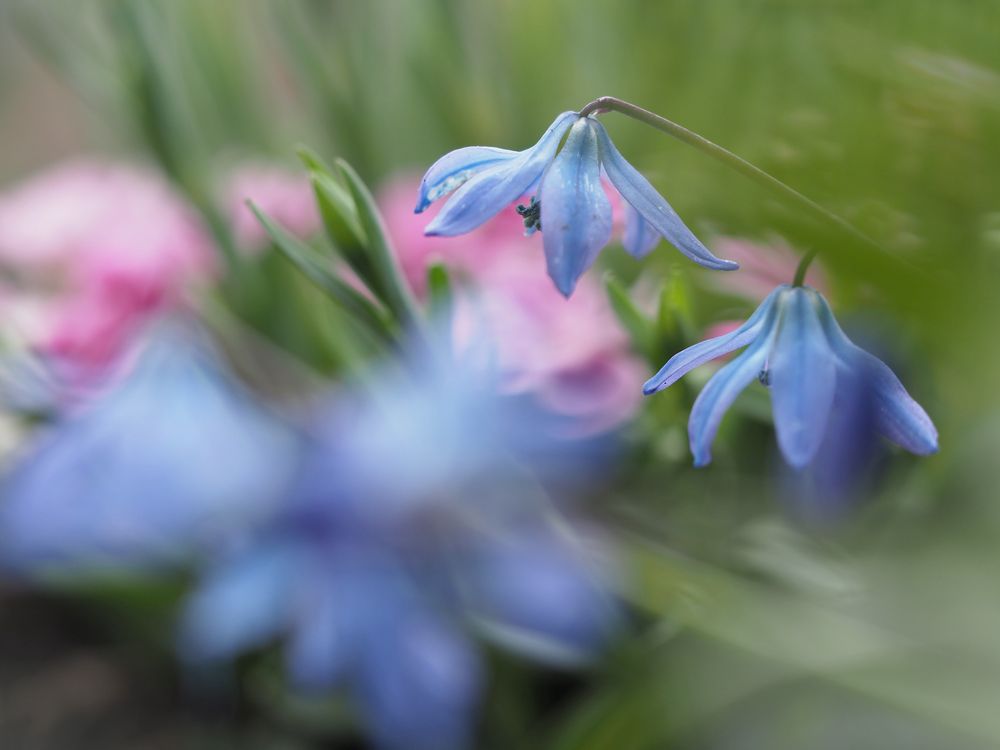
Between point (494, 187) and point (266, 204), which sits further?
point (266, 204)

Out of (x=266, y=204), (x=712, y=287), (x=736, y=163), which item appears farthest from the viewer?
(x=266, y=204)

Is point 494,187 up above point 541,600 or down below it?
above

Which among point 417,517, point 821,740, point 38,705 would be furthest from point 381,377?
point 38,705

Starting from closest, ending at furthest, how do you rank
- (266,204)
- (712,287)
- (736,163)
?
(736,163) < (712,287) < (266,204)

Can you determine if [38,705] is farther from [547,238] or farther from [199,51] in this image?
[547,238]

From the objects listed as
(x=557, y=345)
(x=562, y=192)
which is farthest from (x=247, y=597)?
(x=562, y=192)

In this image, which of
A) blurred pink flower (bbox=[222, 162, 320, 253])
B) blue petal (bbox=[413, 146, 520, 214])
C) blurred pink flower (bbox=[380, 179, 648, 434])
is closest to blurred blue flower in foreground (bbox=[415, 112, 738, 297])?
blue petal (bbox=[413, 146, 520, 214])

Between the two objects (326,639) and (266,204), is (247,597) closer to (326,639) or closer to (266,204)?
(326,639)
